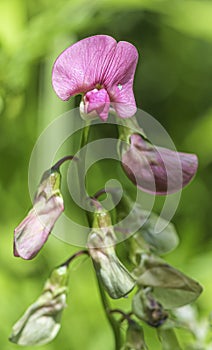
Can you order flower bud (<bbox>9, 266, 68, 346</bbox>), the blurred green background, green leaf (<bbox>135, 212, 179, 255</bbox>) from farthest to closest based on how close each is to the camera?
the blurred green background < green leaf (<bbox>135, 212, 179, 255</bbox>) < flower bud (<bbox>9, 266, 68, 346</bbox>)

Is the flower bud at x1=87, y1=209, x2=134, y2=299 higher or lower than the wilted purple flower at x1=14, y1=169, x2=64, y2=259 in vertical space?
lower

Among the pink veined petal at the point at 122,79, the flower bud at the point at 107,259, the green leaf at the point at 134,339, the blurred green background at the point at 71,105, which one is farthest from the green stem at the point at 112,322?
the blurred green background at the point at 71,105

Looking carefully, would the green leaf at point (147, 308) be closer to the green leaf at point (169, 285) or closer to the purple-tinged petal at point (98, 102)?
the green leaf at point (169, 285)

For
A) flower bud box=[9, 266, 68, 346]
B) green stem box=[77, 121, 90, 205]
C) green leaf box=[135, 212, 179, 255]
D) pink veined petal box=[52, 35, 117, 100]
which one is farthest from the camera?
green leaf box=[135, 212, 179, 255]

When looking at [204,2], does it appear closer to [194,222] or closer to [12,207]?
[194,222]

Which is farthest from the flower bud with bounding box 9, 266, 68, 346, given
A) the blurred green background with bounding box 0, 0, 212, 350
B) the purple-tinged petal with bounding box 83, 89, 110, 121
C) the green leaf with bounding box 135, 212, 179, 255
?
the blurred green background with bounding box 0, 0, 212, 350

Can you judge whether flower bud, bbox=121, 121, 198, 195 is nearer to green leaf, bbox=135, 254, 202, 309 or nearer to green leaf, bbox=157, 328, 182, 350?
green leaf, bbox=135, 254, 202, 309
